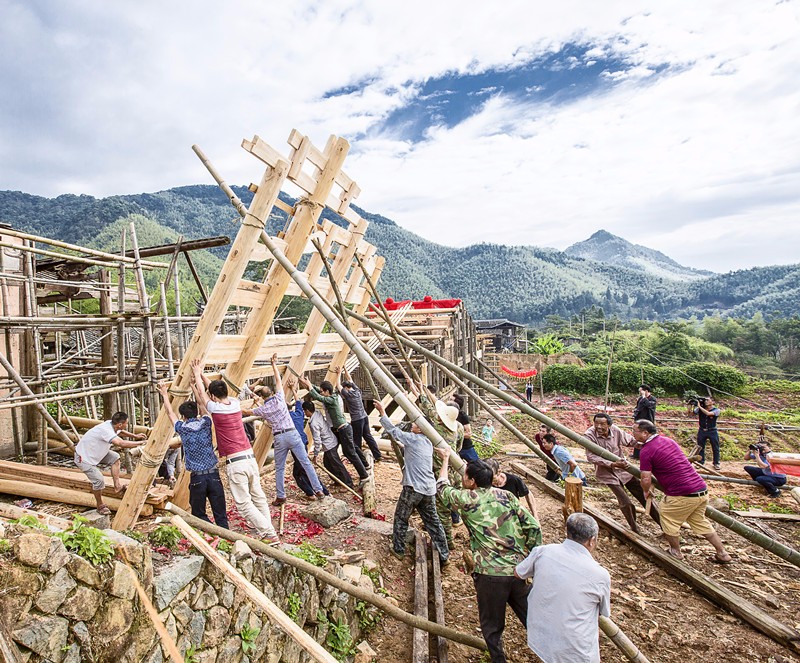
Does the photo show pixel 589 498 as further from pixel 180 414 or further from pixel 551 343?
pixel 551 343

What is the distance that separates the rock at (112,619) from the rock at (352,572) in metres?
2.38

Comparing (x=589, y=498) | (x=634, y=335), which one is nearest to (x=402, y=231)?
(x=634, y=335)

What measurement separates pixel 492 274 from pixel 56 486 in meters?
146

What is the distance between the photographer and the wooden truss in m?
4.75

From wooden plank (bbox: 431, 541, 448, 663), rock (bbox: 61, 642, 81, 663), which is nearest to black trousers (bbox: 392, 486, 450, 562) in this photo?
wooden plank (bbox: 431, 541, 448, 663)

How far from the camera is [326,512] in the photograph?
6.15 m

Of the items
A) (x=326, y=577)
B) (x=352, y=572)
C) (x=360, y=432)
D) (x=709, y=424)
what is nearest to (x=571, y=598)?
(x=326, y=577)

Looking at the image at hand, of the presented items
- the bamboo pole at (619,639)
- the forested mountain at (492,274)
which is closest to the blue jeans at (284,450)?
the bamboo pole at (619,639)

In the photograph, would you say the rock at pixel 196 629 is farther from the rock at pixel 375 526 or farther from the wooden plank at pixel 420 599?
the rock at pixel 375 526

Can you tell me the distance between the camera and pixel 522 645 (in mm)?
4547

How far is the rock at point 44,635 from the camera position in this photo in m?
2.11

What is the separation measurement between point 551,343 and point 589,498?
41.7 metres

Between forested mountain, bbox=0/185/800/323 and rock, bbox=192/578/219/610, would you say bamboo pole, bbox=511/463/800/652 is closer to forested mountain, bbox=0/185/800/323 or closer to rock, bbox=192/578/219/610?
rock, bbox=192/578/219/610

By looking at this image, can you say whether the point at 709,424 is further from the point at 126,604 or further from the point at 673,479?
the point at 126,604
